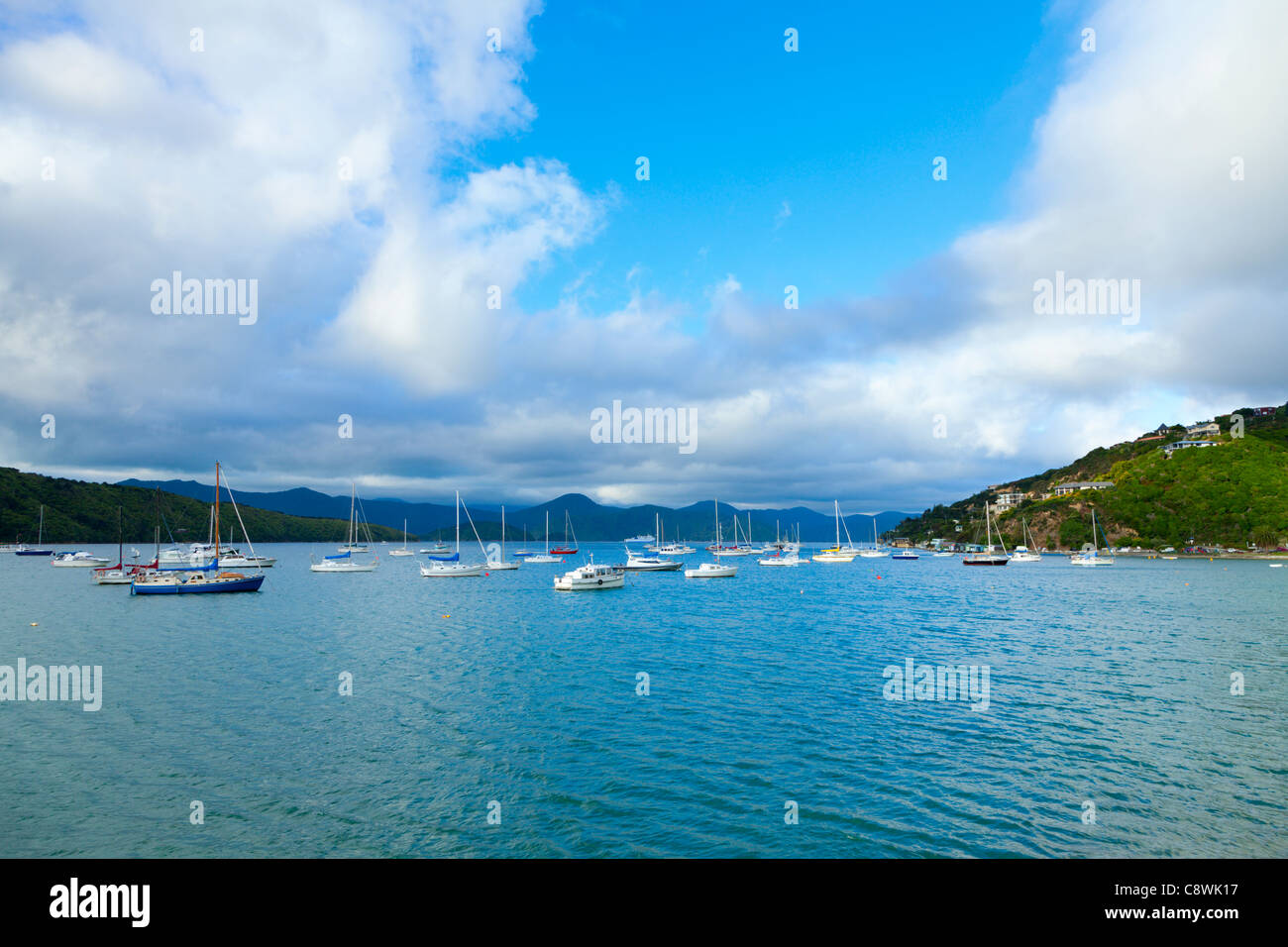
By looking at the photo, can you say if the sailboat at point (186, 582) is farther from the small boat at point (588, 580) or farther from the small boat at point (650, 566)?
the small boat at point (650, 566)

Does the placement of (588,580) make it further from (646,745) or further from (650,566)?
(646,745)

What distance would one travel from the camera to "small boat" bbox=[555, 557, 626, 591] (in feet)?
290

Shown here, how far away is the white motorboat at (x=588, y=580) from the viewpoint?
290 feet

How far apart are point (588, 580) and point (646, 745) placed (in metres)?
67.4

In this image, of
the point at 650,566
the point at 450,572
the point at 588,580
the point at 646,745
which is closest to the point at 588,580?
the point at 588,580

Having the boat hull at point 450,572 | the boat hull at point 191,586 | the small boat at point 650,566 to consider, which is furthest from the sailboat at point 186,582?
the small boat at point 650,566

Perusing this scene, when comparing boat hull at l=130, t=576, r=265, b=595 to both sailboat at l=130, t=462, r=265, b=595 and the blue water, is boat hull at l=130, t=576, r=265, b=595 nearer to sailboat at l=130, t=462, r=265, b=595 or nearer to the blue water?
sailboat at l=130, t=462, r=265, b=595

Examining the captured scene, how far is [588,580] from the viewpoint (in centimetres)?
8969

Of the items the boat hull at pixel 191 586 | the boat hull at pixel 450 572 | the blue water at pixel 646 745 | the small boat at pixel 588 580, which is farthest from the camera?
the boat hull at pixel 450 572

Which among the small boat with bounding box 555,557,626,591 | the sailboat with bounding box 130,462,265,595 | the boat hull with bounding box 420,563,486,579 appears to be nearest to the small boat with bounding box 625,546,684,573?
the boat hull with bounding box 420,563,486,579
